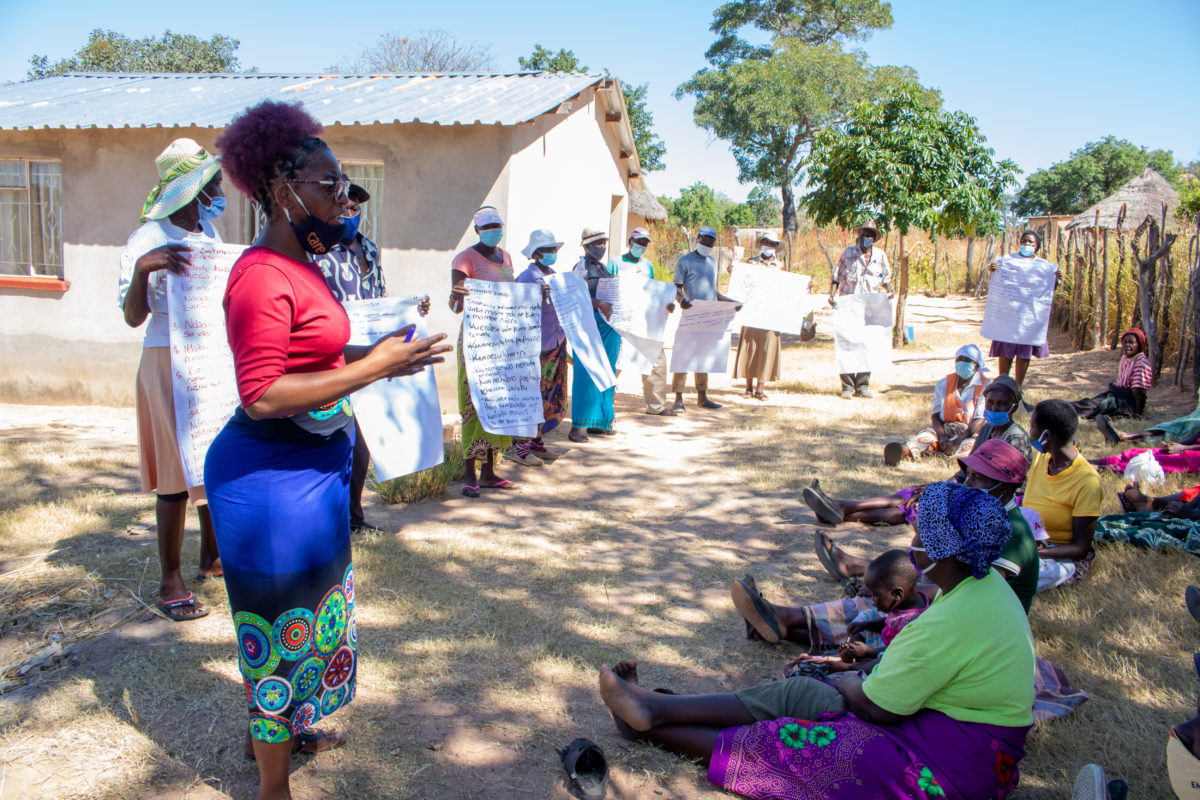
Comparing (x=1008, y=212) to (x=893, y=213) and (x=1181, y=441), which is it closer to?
(x=893, y=213)

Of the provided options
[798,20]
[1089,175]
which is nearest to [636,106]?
[798,20]

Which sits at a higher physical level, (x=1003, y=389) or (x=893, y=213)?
(x=893, y=213)

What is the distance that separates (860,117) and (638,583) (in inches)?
436

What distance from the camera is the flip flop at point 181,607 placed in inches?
145

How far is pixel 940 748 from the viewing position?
7.78 ft

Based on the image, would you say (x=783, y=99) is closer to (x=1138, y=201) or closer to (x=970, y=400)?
(x=1138, y=201)

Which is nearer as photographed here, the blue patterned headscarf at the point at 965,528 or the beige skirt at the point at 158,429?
the blue patterned headscarf at the point at 965,528

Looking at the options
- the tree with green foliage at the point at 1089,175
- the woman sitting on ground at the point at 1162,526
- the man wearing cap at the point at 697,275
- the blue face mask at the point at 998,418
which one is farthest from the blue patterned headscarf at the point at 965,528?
the tree with green foliage at the point at 1089,175

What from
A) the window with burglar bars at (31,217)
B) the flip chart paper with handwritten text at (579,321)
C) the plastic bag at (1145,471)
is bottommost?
the plastic bag at (1145,471)

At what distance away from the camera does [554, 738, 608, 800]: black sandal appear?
103 inches

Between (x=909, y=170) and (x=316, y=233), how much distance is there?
12.2 metres

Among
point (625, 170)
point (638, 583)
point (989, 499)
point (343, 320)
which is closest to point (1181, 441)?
point (638, 583)

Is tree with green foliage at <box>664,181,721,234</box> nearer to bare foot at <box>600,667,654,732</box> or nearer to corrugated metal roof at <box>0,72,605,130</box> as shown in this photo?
corrugated metal roof at <box>0,72,605,130</box>

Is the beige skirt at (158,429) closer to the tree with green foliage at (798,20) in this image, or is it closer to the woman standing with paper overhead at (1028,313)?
the woman standing with paper overhead at (1028,313)
